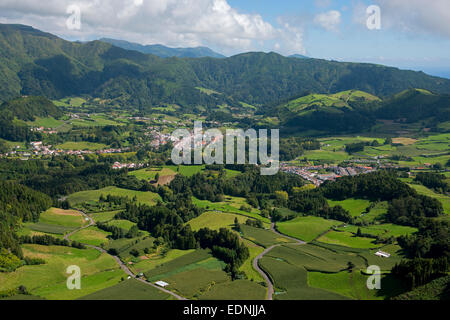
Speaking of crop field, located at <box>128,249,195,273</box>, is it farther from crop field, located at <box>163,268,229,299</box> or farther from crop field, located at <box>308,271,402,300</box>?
crop field, located at <box>308,271,402,300</box>

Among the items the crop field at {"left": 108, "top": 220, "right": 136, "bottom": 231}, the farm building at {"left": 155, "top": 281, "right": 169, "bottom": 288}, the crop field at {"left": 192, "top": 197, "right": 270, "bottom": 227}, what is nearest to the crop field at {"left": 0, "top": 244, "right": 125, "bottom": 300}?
the farm building at {"left": 155, "top": 281, "right": 169, "bottom": 288}

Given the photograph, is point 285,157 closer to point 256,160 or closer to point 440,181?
point 256,160

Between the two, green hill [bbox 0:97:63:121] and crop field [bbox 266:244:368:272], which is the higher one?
green hill [bbox 0:97:63:121]

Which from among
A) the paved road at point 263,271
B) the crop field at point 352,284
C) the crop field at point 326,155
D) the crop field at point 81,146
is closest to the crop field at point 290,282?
the paved road at point 263,271

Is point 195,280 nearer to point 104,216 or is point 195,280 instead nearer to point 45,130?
point 104,216

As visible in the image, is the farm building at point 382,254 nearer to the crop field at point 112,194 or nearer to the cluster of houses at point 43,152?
the crop field at point 112,194

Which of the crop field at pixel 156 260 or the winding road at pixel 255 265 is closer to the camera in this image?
the winding road at pixel 255 265

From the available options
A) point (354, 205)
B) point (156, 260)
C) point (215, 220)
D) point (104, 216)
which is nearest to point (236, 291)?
point (156, 260)
